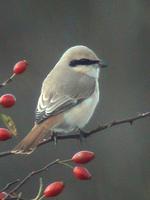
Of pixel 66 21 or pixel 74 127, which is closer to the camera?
pixel 74 127

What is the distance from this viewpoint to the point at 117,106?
37.6 feet

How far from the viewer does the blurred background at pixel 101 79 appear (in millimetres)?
10531

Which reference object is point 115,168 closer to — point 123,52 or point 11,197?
point 123,52

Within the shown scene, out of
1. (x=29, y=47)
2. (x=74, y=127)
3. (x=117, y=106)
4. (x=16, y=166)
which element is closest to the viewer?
(x=74, y=127)

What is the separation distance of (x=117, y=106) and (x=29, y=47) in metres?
1.42

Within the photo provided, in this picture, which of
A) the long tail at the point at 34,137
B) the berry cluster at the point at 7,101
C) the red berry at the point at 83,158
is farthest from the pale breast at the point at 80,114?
the red berry at the point at 83,158

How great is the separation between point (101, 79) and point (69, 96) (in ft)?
17.8

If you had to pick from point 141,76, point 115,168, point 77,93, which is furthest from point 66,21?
point 77,93

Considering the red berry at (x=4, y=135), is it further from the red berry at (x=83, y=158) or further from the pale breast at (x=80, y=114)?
the pale breast at (x=80, y=114)

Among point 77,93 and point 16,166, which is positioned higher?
point 77,93

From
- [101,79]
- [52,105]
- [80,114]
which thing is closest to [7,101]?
[52,105]

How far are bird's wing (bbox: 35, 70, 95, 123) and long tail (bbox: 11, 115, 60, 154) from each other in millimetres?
40

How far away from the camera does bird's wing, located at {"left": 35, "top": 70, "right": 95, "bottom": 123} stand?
608 centimetres

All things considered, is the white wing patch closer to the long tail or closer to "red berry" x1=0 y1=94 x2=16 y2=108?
the long tail
